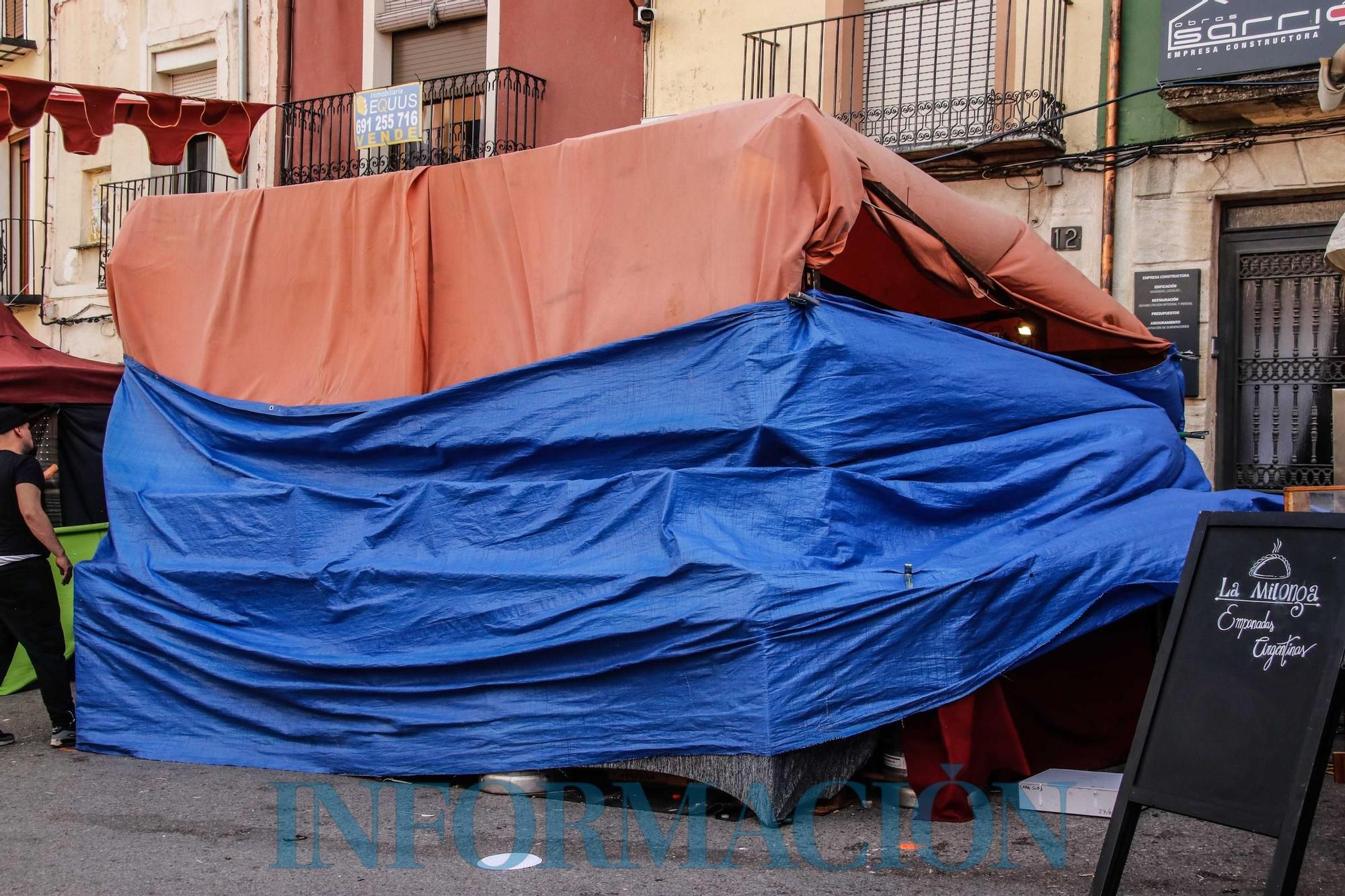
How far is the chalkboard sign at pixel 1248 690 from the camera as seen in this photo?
139 inches

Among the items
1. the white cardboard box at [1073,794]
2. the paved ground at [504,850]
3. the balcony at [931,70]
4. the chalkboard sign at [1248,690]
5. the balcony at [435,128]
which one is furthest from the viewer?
the balcony at [435,128]

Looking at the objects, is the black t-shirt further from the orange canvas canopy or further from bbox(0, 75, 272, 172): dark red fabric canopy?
bbox(0, 75, 272, 172): dark red fabric canopy

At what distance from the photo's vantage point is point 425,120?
46.0ft

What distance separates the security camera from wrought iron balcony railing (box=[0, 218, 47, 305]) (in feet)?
47.7

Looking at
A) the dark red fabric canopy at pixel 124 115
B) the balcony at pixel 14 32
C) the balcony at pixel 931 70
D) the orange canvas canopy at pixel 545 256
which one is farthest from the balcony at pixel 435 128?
the orange canvas canopy at pixel 545 256

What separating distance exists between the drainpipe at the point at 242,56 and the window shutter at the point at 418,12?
177 centimetres

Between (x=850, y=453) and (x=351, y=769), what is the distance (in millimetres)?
2456

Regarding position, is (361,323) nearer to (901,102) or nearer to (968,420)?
(968,420)

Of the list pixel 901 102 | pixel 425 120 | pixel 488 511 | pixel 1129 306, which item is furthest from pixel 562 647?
pixel 425 120

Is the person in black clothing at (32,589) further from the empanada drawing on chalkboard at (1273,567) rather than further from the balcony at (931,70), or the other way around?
the balcony at (931,70)

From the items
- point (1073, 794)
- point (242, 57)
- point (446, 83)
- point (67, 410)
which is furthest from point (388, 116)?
point (1073, 794)

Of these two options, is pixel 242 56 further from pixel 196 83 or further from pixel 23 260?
pixel 23 260

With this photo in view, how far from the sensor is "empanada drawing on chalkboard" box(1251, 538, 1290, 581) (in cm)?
384

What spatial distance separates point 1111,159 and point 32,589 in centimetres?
808
